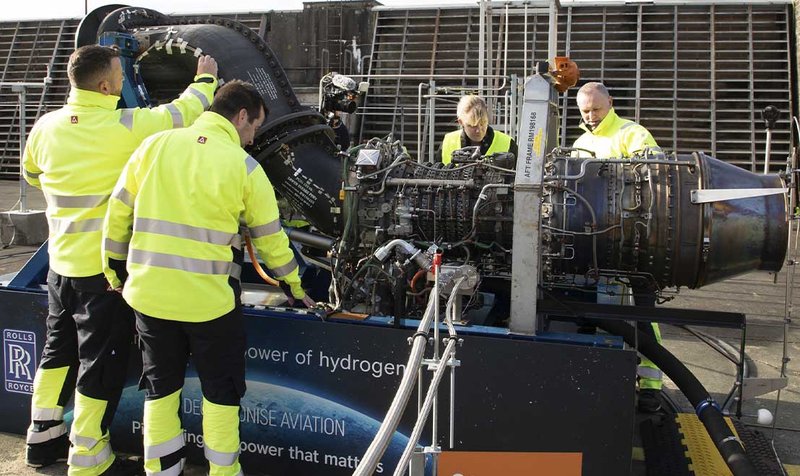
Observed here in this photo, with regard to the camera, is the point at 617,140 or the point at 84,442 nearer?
the point at 84,442

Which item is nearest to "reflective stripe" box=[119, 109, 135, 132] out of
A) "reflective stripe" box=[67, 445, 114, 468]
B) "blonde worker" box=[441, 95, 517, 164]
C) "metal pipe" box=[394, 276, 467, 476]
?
"reflective stripe" box=[67, 445, 114, 468]

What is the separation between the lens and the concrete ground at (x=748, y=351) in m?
4.09

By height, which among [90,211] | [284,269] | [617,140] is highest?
[617,140]

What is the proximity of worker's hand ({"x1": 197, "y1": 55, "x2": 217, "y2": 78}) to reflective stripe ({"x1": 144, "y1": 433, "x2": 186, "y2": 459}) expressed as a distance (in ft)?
6.32

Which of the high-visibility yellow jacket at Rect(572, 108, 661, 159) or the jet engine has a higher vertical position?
the high-visibility yellow jacket at Rect(572, 108, 661, 159)

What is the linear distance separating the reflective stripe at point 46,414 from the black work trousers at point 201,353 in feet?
3.06

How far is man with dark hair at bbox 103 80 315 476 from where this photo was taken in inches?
118

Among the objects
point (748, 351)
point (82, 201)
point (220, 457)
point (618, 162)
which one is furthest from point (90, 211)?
point (748, 351)

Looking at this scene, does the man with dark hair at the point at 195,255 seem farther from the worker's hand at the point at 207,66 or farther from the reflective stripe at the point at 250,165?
the worker's hand at the point at 207,66

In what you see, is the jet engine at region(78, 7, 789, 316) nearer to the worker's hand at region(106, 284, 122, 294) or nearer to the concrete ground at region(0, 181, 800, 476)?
the concrete ground at region(0, 181, 800, 476)

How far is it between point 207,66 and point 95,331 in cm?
152

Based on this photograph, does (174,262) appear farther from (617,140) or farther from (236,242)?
(617,140)

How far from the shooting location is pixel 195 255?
9.83 ft

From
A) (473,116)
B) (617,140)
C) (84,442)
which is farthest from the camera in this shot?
(473,116)
